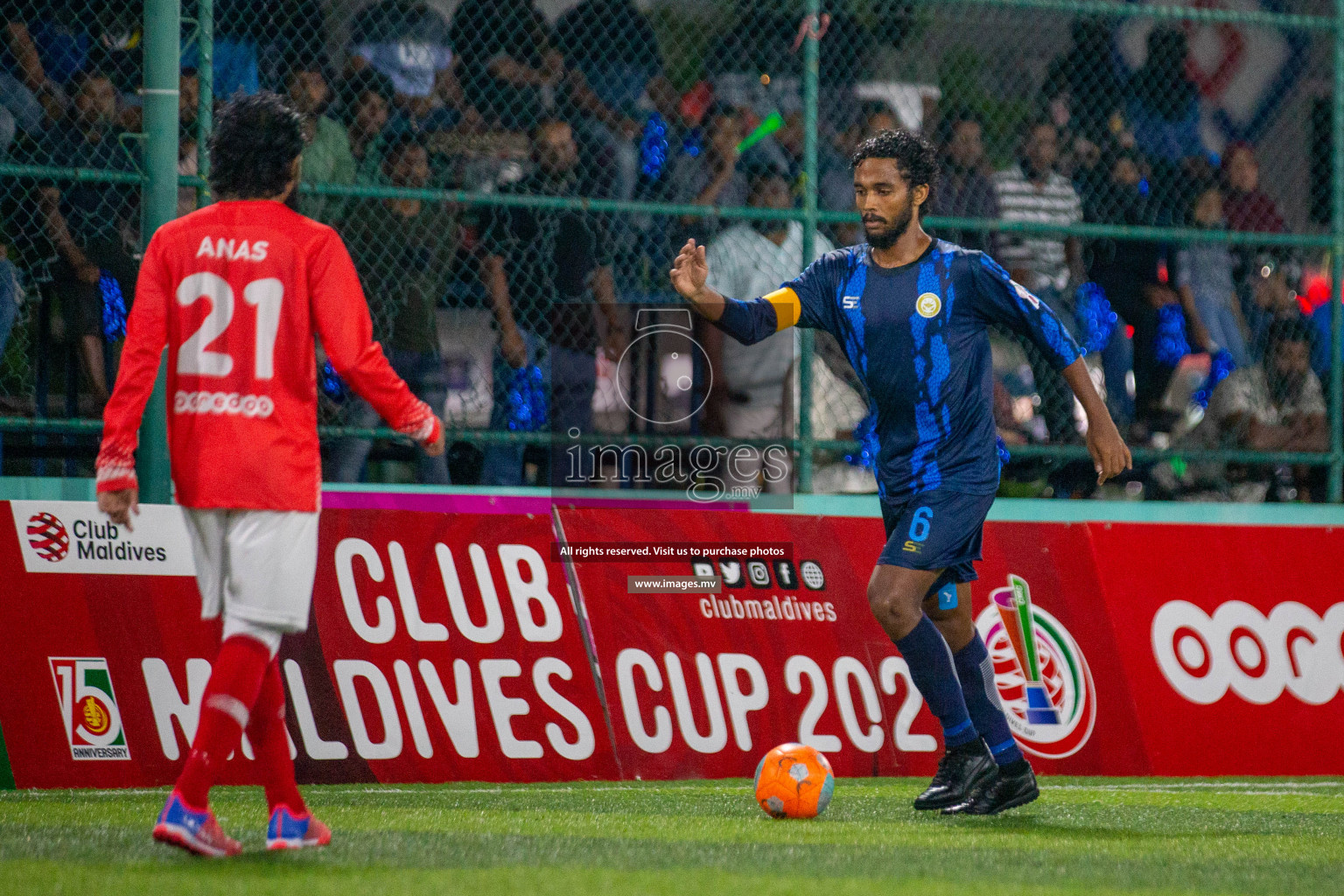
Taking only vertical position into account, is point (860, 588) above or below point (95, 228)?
below

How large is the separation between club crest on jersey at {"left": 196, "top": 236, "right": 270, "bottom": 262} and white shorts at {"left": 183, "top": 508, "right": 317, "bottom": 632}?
0.68 m

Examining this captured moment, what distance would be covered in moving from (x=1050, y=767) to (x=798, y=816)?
224cm

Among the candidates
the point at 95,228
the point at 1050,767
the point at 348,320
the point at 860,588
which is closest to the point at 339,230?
the point at 95,228

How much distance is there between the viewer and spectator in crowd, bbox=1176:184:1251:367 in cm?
918

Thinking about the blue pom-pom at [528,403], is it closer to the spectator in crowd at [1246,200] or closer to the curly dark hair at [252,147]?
the curly dark hair at [252,147]

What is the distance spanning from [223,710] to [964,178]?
5.99 meters

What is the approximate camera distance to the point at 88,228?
24.1 feet

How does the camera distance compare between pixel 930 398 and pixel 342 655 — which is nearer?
pixel 930 398

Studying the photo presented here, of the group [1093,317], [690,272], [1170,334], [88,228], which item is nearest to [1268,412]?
[1170,334]

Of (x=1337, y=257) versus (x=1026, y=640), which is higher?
(x=1337, y=257)

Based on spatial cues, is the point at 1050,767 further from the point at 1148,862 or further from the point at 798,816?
the point at 1148,862

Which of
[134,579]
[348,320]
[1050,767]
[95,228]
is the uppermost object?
[95,228]

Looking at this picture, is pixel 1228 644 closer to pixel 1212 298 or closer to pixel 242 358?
pixel 1212 298

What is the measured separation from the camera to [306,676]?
6.51 metres
